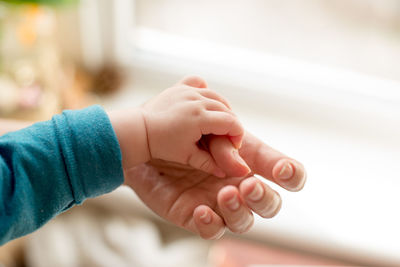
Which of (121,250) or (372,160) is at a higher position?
(372,160)

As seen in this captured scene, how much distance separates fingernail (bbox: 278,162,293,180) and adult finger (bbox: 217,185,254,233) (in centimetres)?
5

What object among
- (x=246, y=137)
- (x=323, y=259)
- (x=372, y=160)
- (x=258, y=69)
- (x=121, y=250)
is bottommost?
(x=121, y=250)

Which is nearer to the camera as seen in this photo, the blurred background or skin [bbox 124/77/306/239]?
skin [bbox 124/77/306/239]

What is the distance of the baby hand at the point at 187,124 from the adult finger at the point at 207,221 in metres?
0.06

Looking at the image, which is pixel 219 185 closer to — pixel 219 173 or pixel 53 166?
pixel 219 173

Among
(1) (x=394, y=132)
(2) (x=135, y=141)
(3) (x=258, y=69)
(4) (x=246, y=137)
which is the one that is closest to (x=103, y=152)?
(2) (x=135, y=141)

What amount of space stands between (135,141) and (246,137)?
15 centimetres

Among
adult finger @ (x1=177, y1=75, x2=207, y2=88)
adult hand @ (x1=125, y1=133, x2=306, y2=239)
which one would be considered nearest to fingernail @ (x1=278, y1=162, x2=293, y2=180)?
adult hand @ (x1=125, y1=133, x2=306, y2=239)

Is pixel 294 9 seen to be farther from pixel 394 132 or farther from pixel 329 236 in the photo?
pixel 329 236

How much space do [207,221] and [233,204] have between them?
44 millimetres

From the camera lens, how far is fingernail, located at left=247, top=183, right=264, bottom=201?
52cm

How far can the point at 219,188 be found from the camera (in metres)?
0.62

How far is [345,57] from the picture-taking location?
4.00ft

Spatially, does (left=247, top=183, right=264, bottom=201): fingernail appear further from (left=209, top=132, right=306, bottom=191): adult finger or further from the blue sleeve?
the blue sleeve
